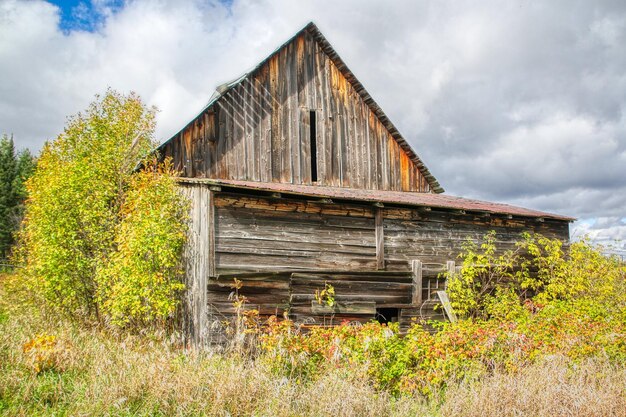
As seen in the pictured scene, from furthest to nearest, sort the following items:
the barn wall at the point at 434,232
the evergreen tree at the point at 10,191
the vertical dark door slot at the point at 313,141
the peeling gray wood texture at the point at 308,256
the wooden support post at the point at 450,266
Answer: the evergreen tree at the point at 10,191 → the vertical dark door slot at the point at 313,141 → the wooden support post at the point at 450,266 → the barn wall at the point at 434,232 → the peeling gray wood texture at the point at 308,256

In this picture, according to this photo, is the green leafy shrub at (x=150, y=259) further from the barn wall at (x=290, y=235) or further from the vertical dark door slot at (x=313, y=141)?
the vertical dark door slot at (x=313, y=141)

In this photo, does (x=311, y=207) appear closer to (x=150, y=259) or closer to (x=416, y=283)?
(x=416, y=283)

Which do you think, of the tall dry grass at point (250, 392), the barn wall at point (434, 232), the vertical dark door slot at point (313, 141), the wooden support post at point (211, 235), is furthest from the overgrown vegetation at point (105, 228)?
the barn wall at point (434, 232)

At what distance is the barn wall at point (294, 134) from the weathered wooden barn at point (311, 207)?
3 cm

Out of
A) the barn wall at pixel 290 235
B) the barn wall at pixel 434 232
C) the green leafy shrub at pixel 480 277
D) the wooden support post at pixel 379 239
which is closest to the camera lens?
the barn wall at pixel 290 235

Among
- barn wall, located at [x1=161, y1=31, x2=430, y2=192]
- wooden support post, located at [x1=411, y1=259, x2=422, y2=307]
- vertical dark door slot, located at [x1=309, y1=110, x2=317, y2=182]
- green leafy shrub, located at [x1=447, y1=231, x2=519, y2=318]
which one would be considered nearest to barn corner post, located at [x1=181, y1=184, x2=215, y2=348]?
barn wall, located at [x1=161, y1=31, x2=430, y2=192]

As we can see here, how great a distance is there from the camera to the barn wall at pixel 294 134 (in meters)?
12.9

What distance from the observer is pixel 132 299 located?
9.95 metres

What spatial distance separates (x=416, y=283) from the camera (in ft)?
40.0

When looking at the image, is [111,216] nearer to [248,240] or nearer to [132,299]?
[132,299]

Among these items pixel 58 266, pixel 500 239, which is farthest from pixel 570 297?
pixel 58 266

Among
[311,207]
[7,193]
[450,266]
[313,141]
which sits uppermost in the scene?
[7,193]

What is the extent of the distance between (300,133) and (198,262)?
5.51 m

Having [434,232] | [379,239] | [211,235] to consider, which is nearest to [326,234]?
[379,239]
